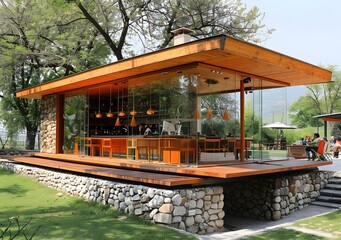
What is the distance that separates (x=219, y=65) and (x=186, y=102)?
4.22ft

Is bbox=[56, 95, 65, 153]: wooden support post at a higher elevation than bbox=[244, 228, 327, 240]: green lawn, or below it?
higher

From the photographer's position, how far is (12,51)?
16109 mm

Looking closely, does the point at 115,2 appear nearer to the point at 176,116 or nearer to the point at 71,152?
the point at 71,152

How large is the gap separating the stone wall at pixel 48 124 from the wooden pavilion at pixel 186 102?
79.4 inches

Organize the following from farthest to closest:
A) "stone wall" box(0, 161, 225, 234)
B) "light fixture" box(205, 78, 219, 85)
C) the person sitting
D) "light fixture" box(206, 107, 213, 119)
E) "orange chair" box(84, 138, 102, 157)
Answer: the person sitting < "orange chair" box(84, 138, 102, 157) < "light fixture" box(206, 107, 213, 119) < "light fixture" box(205, 78, 219, 85) < "stone wall" box(0, 161, 225, 234)

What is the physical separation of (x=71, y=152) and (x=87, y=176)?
12.1 feet

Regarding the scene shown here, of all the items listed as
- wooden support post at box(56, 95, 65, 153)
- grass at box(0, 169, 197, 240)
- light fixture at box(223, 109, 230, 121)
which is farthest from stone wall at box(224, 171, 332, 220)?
wooden support post at box(56, 95, 65, 153)

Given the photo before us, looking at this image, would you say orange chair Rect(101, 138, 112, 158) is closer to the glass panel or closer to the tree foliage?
the glass panel

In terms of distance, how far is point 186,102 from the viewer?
8.50 m

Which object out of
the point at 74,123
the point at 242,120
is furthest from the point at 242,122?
the point at 74,123

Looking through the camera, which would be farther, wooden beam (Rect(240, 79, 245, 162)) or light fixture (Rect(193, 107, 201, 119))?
wooden beam (Rect(240, 79, 245, 162))

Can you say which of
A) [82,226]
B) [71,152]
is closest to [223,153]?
[82,226]

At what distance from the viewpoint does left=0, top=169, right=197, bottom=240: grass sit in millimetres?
5785

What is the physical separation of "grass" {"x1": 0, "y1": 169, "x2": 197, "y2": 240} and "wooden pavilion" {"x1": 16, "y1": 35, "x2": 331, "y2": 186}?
91cm
